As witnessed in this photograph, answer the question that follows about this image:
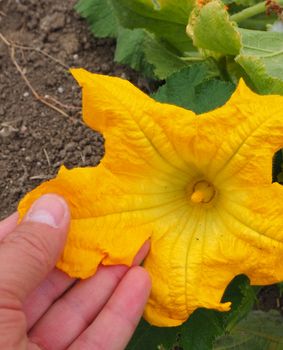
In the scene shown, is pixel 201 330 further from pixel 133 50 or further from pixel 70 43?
pixel 70 43

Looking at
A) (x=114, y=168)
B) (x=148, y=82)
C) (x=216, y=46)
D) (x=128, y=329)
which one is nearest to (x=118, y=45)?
(x=148, y=82)

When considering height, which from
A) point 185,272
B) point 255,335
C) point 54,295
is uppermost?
point 185,272

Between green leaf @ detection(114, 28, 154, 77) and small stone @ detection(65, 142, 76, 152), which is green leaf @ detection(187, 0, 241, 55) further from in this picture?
small stone @ detection(65, 142, 76, 152)

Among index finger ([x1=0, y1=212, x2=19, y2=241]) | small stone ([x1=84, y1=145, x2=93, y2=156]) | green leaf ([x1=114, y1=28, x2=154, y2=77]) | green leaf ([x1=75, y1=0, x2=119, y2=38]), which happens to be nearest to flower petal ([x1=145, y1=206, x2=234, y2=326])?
index finger ([x1=0, y1=212, x2=19, y2=241])

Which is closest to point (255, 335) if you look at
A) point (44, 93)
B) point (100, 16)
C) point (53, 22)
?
point (44, 93)

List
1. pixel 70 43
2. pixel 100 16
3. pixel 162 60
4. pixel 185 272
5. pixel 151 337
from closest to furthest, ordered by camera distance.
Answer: pixel 185 272
pixel 151 337
pixel 162 60
pixel 100 16
pixel 70 43

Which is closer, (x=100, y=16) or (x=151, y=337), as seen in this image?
(x=151, y=337)

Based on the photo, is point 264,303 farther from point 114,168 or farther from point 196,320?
point 114,168
